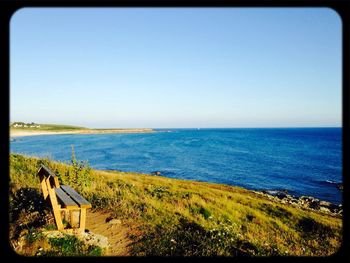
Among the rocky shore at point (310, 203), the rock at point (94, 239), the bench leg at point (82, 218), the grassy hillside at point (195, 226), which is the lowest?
the rocky shore at point (310, 203)

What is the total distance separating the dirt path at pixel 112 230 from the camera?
511 cm

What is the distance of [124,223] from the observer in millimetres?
6523

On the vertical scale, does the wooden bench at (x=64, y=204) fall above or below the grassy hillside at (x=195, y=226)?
above

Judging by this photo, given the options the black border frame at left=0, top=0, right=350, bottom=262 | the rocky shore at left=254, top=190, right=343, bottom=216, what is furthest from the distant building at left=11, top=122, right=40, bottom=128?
the black border frame at left=0, top=0, right=350, bottom=262

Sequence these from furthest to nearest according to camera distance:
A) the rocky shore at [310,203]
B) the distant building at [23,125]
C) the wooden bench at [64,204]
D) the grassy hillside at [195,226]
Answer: the distant building at [23,125] → the rocky shore at [310,203] → the wooden bench at [64,204] → the grassy hillside at [195,226]

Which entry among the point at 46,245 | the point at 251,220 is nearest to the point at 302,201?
the point at 251,220

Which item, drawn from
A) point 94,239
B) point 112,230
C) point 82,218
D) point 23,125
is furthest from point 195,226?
point 23,125

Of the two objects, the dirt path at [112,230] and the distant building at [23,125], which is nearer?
the dirt path at [112,230]
